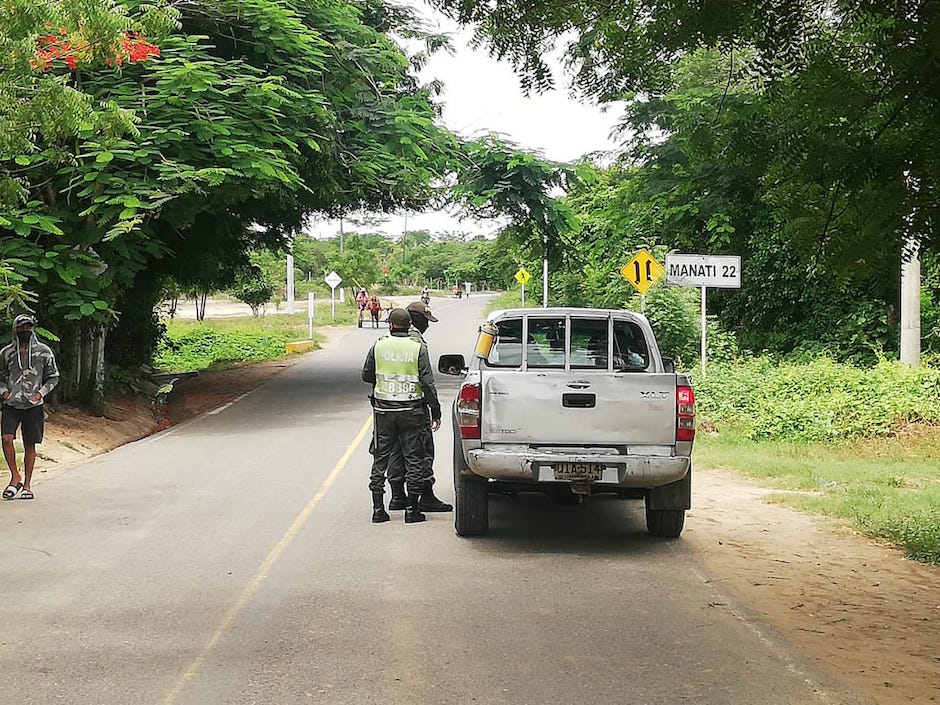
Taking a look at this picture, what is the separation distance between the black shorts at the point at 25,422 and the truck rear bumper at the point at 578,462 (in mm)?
5268

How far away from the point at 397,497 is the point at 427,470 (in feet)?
1.99

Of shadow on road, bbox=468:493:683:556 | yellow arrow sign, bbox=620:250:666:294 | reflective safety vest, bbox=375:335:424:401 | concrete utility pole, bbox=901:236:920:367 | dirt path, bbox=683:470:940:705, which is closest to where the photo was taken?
dirt path, bbox=683:470:940:705

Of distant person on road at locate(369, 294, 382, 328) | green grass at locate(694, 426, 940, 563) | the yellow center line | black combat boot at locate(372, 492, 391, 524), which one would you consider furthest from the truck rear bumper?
distant person on road at locate(369, 294, 382, 328)

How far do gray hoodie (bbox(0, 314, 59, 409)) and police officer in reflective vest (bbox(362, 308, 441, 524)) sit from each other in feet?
12.1

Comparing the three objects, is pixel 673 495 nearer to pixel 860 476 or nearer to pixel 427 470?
pixel 427 470

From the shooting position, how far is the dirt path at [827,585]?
609 cm

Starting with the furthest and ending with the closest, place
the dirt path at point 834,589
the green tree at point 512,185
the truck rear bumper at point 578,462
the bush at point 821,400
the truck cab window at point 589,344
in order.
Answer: the green tree at point 512,185
the bush at point 821,400
the truck cab window at point 589,344
the truck rear bumper at point 578,462
the dirt path at point 834,589

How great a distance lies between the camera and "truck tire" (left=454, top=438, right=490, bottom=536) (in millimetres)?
9305

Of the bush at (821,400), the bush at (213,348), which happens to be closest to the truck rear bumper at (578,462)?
the bush at (821,400)

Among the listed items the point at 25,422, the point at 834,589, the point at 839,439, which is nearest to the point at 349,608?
the point at 834,589

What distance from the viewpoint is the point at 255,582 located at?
7.79 metres

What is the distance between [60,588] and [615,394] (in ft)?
14.4

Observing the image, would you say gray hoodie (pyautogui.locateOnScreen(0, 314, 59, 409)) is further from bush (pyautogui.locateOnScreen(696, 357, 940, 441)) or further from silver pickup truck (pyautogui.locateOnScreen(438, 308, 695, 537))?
bush (pyautogui.locateOnScreen(696, 357, 940, 441))

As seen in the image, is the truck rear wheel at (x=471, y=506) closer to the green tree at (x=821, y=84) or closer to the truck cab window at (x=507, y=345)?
the truck cab window at (x=507, y=345)
